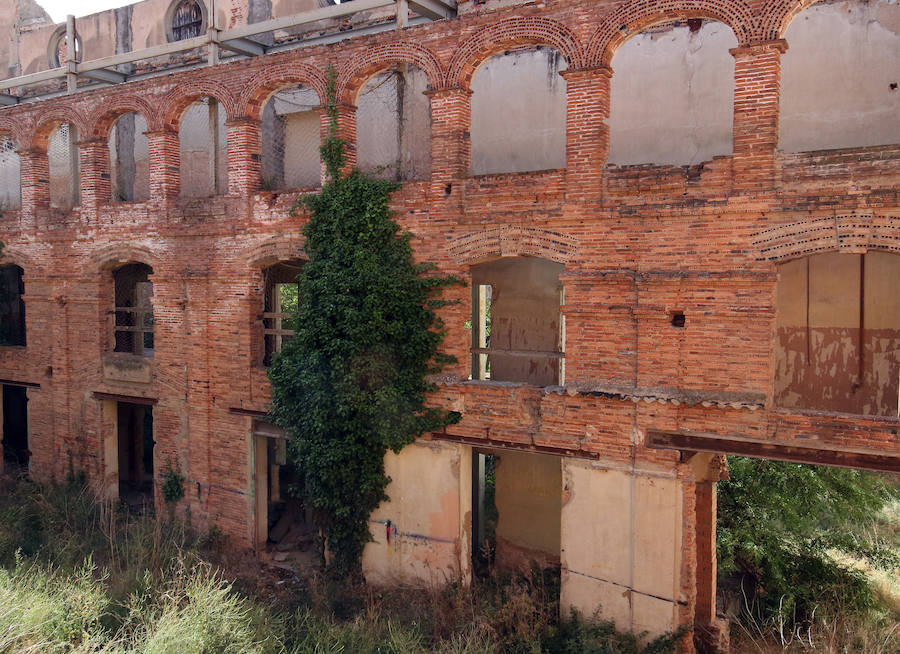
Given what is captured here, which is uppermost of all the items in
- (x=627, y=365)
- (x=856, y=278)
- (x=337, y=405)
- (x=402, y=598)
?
(x=856, y=278)

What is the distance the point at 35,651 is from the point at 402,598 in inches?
189

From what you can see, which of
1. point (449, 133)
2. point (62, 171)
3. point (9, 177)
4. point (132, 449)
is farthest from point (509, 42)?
point (9, 177)

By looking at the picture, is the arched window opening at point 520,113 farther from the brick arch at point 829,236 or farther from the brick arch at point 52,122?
the brick arch at point 52,122

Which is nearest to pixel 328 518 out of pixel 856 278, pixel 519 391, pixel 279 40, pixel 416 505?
pixel 416 505

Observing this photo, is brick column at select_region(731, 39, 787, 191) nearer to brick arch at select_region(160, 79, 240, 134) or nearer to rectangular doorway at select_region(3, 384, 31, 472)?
brick arch at select_region(160, 79, 240, 134)

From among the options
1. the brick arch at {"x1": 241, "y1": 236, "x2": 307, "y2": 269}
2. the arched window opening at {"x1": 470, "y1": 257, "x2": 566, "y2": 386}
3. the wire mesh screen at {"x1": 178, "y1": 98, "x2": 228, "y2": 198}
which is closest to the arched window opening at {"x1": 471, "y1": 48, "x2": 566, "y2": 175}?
the arched window opening at {"x1": 470, "y1": 257, "x2": 566, "y2": 386}

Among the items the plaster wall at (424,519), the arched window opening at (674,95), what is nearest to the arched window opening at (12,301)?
the plaster wall at (424,519)

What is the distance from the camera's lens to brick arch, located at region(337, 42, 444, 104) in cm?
1052

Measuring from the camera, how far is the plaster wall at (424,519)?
10641mm

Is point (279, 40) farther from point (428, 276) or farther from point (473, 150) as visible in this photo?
point (428, 276)

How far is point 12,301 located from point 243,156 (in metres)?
8.21

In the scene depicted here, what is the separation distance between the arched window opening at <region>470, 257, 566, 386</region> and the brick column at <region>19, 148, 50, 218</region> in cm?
897

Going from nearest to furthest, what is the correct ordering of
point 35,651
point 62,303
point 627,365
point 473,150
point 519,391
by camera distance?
point 35,651, point 627,365, point 519,391, point 473,150, point 62,303

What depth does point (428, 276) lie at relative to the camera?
418 inches
